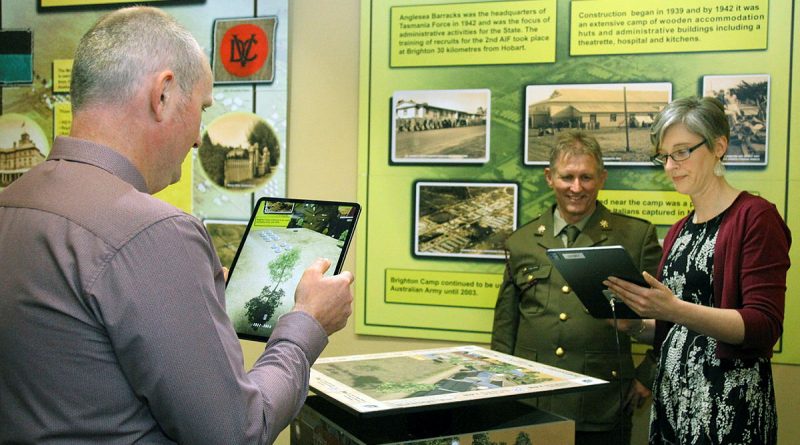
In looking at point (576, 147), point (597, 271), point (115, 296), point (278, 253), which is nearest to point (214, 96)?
point (576, 147)

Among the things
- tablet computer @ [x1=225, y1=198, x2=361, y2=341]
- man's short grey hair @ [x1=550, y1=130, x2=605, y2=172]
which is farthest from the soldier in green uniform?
tablet computer @ [x1=225, y1=198, x2=361, y2=341]

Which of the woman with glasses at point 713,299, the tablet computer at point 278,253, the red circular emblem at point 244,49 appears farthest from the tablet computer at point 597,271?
the red circular emblem at point 244,49

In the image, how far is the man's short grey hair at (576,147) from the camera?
2707mm

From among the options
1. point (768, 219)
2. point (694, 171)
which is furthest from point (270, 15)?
point (768, 219)

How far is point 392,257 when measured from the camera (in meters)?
3.32

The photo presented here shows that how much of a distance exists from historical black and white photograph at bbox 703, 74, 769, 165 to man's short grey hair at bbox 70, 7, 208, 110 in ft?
7.63

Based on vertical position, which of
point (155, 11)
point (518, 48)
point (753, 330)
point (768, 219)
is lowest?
point (753, 330)

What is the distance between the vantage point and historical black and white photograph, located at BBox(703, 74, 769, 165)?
9.32 ft

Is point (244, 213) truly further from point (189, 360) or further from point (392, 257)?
point (189, 360)

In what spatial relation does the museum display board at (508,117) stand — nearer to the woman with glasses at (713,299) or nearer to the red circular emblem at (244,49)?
the red circular emblem at (244,49)

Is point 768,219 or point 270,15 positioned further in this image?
point 270,15

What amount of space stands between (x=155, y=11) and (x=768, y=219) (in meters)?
1.75

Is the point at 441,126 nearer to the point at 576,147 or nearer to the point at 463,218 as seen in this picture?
the point at 463,218

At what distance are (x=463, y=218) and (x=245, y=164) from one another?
43.0 inches
